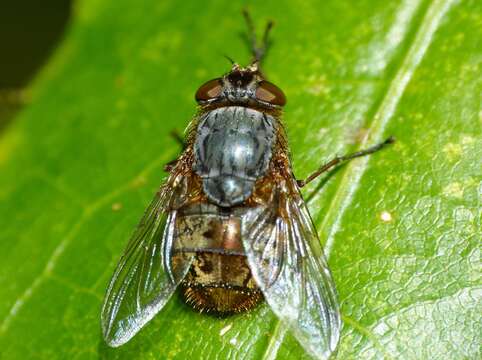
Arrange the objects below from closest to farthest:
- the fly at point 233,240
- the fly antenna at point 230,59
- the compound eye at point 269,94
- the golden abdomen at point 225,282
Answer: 1. the fly at point 233,240
2. the golden abdomen at point 225,282
3. the compound eye at point 269,94
4. the fly antenna at point 230,59

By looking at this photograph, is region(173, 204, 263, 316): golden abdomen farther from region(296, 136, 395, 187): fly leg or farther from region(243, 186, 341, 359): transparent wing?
region(296, 136, 395, 187): fly leg

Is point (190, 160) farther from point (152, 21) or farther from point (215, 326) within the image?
point (152, 21)

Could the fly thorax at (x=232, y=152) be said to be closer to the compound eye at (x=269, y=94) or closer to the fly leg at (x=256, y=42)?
the compound eye at (x=269, y=94)

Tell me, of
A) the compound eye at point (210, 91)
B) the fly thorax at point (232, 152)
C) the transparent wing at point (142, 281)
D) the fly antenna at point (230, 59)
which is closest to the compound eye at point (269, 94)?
the fly thorax at point (232, 152)

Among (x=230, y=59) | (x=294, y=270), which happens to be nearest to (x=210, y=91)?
(x=230, y=59)

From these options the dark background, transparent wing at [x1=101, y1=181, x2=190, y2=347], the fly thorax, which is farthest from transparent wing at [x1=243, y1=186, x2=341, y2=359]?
the dark background

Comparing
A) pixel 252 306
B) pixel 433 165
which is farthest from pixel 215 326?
pixel 433 165
